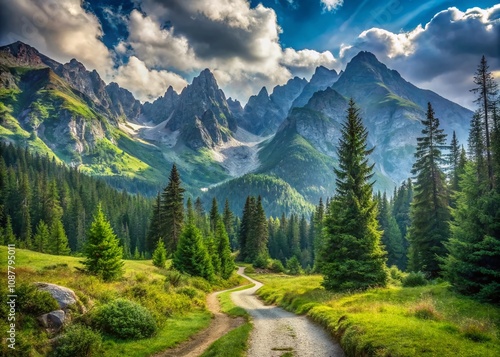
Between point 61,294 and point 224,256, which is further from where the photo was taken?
point 224,256

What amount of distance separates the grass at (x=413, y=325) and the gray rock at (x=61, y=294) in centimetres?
1523

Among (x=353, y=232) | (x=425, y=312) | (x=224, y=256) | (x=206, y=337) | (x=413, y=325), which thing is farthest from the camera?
(x=224, y=256)

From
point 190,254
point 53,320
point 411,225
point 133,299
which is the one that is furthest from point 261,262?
point 53,320

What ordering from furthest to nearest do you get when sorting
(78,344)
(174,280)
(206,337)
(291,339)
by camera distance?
(174,280) → (206,337) → (291,339) → (78,344)

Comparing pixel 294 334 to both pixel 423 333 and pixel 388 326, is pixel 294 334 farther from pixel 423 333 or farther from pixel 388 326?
pixel 423 333

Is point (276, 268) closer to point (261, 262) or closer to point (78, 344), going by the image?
point (261, 262)

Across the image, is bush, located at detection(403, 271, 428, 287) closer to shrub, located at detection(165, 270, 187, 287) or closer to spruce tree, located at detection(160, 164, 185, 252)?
shrub, located at detection(165, 270, 187, 287)

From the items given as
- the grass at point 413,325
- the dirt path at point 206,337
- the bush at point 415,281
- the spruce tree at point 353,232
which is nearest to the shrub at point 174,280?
the dirt path at point 206,337

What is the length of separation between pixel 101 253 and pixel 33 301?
14.0 metres

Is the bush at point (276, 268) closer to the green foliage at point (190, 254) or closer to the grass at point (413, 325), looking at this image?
the green foliage at point (190, 254)

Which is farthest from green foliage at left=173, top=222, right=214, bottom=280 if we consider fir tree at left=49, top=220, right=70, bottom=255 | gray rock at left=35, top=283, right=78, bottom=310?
fir tree at left=49, top=220, right=70, bottom=255

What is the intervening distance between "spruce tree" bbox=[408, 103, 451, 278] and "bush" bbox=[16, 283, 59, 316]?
3958 cm

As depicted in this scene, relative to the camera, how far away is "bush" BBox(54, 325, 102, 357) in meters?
14.4

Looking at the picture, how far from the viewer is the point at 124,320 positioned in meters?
18.5
